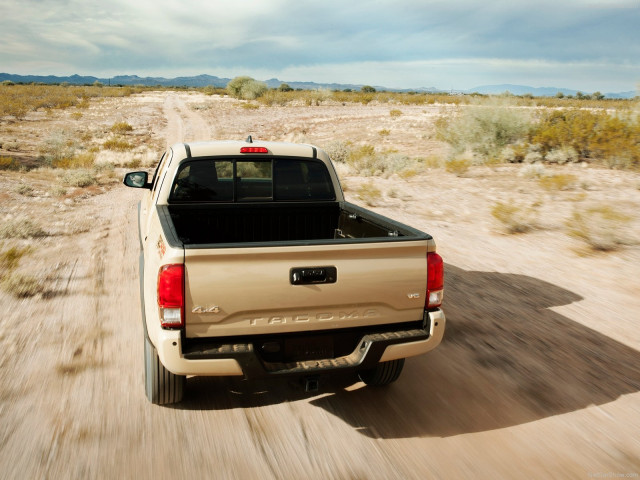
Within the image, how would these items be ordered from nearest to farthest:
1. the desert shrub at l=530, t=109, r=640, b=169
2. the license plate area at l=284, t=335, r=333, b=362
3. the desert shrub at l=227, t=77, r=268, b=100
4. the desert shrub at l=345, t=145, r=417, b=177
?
the license plate area at l=284, t=335, r=333, b=362 < the desert shrub at l=530, t=109, r=640, b=169 < the desert shrub at l=345, t=145, r=417, b=177 < the desert shrub at l=227, t=77, r=268, b=100

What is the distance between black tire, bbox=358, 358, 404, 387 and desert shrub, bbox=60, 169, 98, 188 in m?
12.4

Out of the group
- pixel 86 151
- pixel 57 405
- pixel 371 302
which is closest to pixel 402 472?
pixel 371 302

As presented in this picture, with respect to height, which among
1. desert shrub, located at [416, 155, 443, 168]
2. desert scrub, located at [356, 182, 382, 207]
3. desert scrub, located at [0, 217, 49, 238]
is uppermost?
desert shrub, located at [416, 155, 443, 168]

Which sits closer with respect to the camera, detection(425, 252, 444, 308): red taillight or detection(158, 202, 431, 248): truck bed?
detection(425, 252, 444, 308): red taillight

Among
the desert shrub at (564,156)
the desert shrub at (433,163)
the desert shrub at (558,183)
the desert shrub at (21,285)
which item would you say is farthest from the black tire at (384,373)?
the desert shrub at (433,163)

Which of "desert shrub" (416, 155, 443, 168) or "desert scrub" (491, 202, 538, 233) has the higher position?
"desert shrub" (416, 155, 443, 168)

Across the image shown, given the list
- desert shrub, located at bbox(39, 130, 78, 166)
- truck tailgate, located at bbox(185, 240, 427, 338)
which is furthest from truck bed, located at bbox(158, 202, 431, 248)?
desert shrub, located at bbox(39, 130, 78, 166)

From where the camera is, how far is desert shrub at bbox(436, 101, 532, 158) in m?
16.4

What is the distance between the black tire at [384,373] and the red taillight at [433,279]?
0.66 meters

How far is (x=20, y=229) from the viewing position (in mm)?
8281

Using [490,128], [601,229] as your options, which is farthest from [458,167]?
[601,229]

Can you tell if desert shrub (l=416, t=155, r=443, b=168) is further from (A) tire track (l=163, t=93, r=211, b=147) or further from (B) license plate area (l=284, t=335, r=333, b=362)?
(B) license plate area (l=284, t=335, r=333, b=362)

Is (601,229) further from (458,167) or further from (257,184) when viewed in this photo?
(458,167)

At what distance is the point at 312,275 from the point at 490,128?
15.4 m
